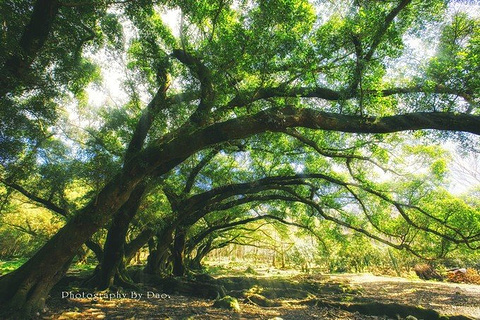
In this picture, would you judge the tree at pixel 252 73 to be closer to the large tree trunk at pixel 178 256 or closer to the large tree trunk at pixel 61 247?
the large tree trunk at pixel 61 247

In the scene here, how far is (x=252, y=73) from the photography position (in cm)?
532

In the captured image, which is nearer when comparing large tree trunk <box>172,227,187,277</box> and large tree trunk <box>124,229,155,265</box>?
large tree trunk <box>124,229,155,265</box>

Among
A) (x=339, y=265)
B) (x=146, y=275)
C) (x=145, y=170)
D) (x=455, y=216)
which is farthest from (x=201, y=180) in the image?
(x=339, y=265)

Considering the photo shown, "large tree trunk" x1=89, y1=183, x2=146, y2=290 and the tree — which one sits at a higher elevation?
the tree

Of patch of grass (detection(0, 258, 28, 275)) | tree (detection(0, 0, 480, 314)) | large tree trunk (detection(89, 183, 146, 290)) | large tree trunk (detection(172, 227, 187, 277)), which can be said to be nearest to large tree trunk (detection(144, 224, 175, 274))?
large tree trunk (detection(172, 227, 187, 277))

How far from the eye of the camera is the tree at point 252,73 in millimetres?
4293

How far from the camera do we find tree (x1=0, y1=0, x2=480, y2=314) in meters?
4.29

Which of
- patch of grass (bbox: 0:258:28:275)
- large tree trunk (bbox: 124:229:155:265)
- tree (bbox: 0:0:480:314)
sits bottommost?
patch of grass (bbox: 0:258:28:275)

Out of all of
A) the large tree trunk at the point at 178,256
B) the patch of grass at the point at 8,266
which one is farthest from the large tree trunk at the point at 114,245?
the patch of grass at the point at 8,266

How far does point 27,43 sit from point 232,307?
7235mm

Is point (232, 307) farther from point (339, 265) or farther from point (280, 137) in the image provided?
point (339, 265)

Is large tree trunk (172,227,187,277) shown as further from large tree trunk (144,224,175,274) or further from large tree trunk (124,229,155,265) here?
large tree trunk (124,229,155,265)

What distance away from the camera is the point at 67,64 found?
5.66m

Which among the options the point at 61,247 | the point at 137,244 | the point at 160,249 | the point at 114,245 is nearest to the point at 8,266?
the point at 160,249
